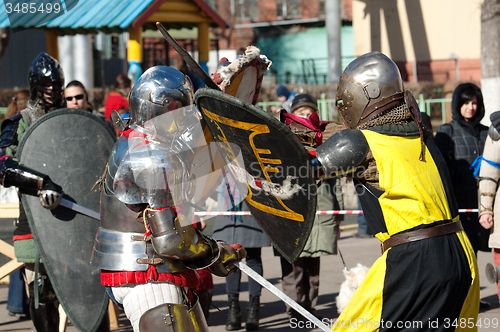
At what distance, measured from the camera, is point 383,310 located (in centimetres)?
228

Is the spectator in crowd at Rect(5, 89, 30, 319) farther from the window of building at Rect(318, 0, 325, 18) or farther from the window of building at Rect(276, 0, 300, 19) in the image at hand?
the window of building at Rect(276, 0, 300, 19)

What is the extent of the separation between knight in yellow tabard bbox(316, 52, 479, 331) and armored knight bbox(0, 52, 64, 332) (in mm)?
2111

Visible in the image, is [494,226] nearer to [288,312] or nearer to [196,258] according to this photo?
[288,312]

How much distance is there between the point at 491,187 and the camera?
4320mm

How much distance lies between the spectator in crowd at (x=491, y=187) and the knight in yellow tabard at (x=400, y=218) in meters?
2.03

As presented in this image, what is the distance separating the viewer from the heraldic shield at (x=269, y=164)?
2.17m

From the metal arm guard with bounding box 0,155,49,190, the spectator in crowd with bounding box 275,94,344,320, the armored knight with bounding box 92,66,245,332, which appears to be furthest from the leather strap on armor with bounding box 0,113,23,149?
the spectator in crowd with bounding box 275,94,344,320

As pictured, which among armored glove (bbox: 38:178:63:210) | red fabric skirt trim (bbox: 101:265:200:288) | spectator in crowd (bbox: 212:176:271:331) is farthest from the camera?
spectator in crowd (bbox: 212:176:271:331)

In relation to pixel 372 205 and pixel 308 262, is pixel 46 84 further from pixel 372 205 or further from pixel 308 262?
pixel 372 205

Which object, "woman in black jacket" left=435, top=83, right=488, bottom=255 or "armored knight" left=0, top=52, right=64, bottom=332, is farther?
"woman in black jacket" left=435, top=83, right=488, bottom=255

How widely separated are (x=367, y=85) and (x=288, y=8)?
32.3 m

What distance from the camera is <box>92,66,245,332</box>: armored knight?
97.3 inches

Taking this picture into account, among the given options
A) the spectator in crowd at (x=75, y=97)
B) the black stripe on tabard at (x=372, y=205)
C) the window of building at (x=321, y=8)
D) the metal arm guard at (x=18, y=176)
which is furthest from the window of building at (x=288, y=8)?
the black stripe on tabard at (x=372, y=205)

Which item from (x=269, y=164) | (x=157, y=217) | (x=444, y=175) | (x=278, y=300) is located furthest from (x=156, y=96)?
(x=278, y=300)
